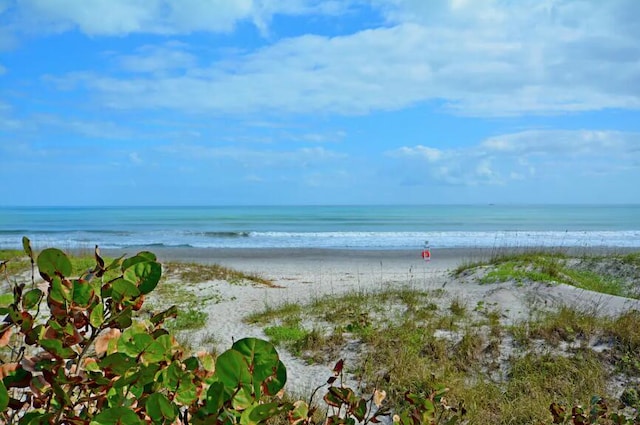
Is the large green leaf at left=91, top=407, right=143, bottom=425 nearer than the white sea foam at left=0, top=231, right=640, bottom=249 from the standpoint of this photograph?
Yes

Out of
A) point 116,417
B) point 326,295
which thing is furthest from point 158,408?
point 326,295

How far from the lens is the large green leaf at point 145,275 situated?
1.06 meters

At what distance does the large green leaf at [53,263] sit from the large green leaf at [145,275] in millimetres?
113

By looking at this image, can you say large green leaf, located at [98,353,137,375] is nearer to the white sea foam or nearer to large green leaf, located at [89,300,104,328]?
large green leaf, located at [89,300,104,328]

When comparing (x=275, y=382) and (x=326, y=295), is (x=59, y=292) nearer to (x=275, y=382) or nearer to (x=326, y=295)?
(x=275, y=382)

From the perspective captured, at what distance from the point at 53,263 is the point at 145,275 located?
0.17 meters

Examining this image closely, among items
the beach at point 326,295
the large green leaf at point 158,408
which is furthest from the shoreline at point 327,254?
the large green leaf at point 158,408

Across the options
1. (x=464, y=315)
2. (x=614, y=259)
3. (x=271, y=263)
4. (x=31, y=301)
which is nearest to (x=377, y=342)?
(x=464, y=315)

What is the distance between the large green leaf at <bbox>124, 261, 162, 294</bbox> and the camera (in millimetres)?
1060

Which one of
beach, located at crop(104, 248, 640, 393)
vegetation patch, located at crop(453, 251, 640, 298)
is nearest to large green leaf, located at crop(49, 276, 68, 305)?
beach, located at crop(104, 248, 640, 393)

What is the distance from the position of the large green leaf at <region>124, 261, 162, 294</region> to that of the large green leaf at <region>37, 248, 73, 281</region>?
0.11 metres

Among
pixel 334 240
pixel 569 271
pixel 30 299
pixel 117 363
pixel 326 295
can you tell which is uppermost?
pixel 30 299

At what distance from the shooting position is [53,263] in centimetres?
104

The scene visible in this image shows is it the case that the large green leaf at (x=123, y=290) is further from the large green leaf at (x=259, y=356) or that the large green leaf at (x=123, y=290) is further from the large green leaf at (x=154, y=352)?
the large green leaf at (x=259, y=356)
